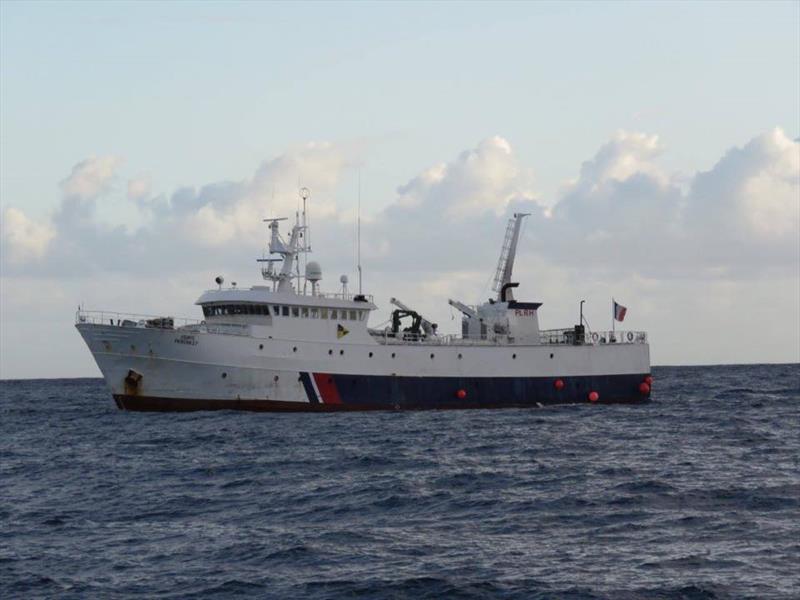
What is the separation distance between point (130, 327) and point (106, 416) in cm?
631

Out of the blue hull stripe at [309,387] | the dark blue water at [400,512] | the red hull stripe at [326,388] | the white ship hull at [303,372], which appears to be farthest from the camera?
the red hull stripe at [326,388]

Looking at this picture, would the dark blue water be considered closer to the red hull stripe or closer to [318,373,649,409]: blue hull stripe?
the red hull stripe

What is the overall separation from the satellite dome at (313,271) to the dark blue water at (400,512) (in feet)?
33.6

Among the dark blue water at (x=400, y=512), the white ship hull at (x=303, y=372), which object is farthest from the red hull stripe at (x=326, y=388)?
the dark blue water at (x=400, y=512)

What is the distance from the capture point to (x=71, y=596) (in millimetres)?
17688

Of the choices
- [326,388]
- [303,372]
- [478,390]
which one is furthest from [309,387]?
[478,390]

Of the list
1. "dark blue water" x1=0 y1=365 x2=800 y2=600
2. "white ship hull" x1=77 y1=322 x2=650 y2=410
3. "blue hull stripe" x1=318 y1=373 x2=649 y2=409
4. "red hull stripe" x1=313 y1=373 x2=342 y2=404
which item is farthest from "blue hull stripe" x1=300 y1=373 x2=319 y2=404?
"dark blue water" x1=0 y1=365 x2=800 y2=600

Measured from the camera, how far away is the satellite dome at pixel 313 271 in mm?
52219

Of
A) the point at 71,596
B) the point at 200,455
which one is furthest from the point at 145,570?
the point at 200,455

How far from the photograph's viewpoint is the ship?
4847 cm

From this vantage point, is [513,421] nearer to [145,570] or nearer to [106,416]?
[106,416]

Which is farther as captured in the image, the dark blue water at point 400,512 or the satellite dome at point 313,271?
the satellite dome at point 313,271

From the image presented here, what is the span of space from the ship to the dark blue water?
16.2 feet

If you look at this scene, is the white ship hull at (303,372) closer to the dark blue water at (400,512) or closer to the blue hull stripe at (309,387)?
the blue hull stripe at (309,387)
